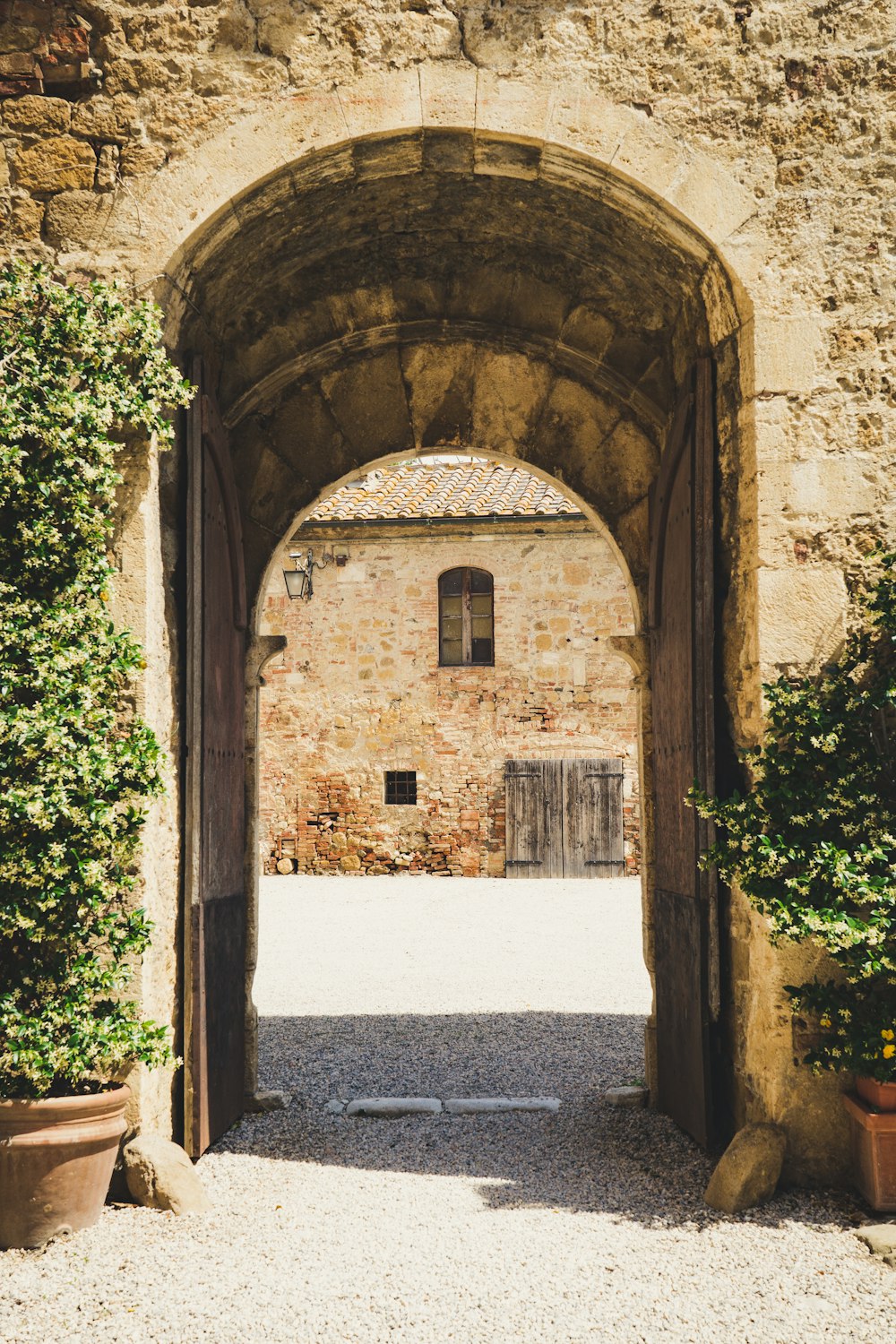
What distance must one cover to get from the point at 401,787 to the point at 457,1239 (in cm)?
1317

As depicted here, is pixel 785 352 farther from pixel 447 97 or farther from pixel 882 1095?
pixel 882 1095

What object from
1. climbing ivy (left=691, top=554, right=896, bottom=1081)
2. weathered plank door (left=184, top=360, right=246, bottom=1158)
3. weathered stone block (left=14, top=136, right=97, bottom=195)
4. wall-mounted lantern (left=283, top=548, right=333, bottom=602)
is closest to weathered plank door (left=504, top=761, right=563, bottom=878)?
wall-mounted lantern (left=283, top=548, right=333, bottom=602)

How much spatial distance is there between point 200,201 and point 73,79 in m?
0.65

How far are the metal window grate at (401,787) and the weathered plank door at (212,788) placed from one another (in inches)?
444

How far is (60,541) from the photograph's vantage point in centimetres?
372

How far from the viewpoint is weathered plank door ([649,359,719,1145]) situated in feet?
14.1

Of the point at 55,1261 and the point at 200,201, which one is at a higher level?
the point at 200,201

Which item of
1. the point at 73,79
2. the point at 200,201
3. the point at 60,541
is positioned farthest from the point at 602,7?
the point at 60,541

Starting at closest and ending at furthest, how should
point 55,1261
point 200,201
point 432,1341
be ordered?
point 432,1341 → point 55,1261 → point 200,201

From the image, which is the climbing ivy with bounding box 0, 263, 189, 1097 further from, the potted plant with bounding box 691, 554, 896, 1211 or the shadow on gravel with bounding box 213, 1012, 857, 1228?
the potted plant with bounding box 691, 554, 896, 1211

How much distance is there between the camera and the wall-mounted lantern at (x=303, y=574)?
16.3 m

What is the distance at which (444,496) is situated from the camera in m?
17.6

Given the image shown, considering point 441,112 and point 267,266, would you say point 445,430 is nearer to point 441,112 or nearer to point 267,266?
point 267,266

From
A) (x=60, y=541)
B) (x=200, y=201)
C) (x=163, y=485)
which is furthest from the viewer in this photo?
(x=163, y=485)
